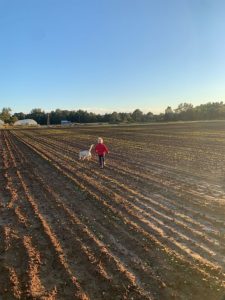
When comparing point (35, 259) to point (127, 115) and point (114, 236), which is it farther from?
point (127, 115)

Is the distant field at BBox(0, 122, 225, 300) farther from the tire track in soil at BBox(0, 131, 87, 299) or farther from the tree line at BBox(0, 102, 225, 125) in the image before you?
the tree line at BBox(0, 102, 225, 125)

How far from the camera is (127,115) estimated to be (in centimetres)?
14312

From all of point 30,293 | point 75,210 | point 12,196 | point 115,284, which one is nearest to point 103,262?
point 115,284

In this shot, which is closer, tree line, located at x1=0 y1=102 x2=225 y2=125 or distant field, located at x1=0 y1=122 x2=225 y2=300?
distant field, located at x1=0 y1=122 x2=225 y2=300

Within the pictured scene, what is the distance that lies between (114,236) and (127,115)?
13555cm

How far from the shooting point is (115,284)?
242 inches

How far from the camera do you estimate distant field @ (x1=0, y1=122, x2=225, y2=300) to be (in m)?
6.12

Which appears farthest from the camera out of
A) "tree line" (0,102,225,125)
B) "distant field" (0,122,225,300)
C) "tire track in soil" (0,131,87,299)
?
"tree line" (0,102,225,125)

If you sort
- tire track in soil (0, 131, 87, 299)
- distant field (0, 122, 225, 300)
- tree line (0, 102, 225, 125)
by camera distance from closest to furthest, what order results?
tire track in soil (0, 131, 87, 299), distant field (0, 122, 225, 300), tree line (0, 102, 225, 125)

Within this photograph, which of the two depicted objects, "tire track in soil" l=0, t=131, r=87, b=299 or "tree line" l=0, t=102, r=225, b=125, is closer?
"tire track in soil" l=0, t=131, r=87, b=299

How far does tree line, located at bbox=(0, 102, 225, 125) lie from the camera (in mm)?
112938

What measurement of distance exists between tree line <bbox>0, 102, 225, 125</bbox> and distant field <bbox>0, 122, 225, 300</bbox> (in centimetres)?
9525

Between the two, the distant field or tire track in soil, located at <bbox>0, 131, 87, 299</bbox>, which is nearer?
tire track in soil, located at <bbox>0, 131, 87, 299</bbox>

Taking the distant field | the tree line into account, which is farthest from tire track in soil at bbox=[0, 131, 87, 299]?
the tree line
